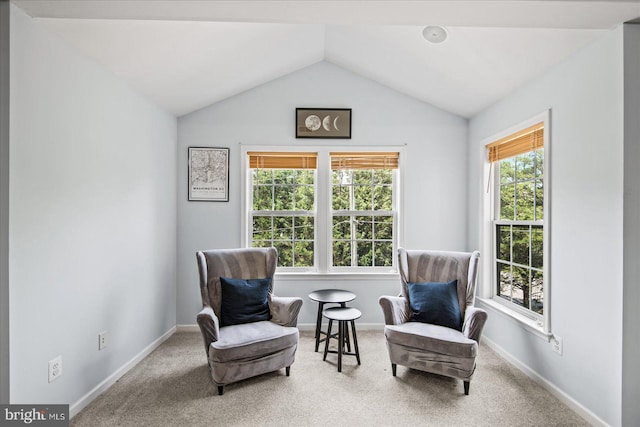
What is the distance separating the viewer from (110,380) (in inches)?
102

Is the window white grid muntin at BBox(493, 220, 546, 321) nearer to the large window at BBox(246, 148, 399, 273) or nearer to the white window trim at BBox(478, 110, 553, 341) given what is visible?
the white window trim at BBox(478, 110, 553, 341)

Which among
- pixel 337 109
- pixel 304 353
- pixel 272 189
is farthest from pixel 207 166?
pixel 304 353

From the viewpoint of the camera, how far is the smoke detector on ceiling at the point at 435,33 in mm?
2654

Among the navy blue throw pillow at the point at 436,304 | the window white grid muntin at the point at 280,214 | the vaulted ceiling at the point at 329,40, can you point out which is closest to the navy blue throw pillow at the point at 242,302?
the window white grid muntin at the point at 280,214

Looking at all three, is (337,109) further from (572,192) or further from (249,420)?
(249,420)

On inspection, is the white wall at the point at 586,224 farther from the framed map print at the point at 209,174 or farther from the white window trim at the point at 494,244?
the framed map print at the point at 209,174

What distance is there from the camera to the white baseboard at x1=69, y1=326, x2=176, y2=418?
222 cm

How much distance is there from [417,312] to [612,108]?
195 cm

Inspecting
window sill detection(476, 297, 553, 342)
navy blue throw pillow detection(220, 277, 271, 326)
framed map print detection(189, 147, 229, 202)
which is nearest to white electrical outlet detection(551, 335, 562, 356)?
window sill detection(476, 297, 553, 342)

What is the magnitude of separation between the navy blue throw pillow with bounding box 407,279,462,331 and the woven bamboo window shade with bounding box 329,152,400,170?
1485 millimetres

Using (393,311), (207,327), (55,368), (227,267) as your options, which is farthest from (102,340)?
(393,311)

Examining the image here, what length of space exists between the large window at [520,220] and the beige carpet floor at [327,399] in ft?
2.17

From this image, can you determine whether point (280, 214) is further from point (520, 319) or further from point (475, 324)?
point (520, 319)

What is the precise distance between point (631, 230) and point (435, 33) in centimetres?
191
